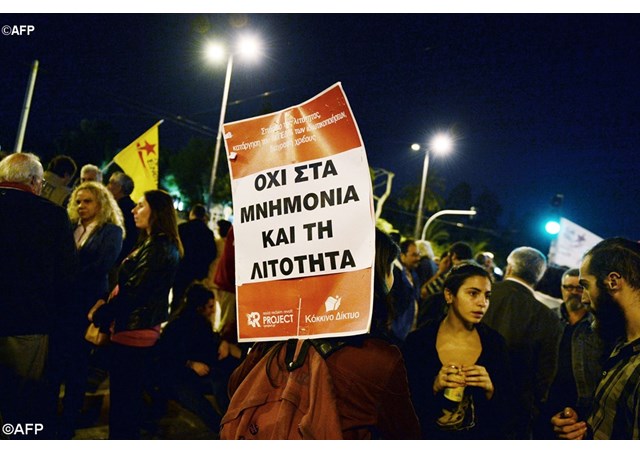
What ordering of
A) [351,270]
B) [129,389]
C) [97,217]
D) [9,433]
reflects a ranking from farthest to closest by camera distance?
[97,217] → [129,389] → [9,433] → [351,270]

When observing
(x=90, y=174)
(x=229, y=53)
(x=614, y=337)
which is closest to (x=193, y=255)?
(x=90, y=174)

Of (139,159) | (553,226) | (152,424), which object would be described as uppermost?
(139,159)

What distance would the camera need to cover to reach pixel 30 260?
143 inches

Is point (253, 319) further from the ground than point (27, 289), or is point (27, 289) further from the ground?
point (27, 289)

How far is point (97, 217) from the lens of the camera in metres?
4.80

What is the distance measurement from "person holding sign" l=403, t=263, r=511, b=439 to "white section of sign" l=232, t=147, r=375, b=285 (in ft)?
3.86

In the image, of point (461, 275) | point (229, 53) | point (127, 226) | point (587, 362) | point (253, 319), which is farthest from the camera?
point (229, 53)

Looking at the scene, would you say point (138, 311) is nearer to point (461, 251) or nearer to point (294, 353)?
point (294, 353)

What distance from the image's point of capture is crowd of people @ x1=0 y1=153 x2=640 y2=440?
2736mm

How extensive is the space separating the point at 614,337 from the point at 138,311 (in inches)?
121

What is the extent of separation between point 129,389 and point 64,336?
0.67m

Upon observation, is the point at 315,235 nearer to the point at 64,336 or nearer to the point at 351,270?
Result: the point at 351,270

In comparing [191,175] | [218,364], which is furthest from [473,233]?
[218,364]

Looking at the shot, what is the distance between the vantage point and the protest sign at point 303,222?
2.55 m
